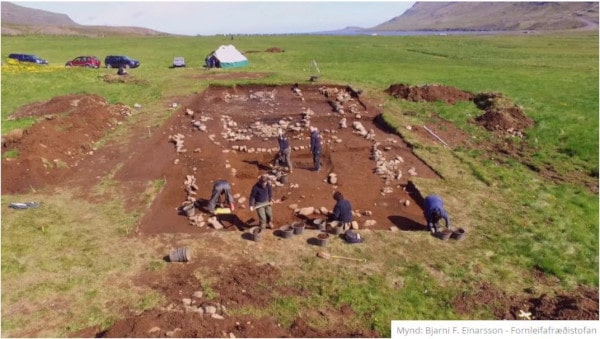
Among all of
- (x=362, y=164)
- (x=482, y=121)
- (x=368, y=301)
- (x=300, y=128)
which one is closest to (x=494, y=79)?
(x=482, y=121)

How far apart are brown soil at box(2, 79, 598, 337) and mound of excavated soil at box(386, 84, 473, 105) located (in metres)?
0.37

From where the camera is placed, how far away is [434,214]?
40.5 feet

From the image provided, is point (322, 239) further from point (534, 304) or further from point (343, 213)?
point (534, 304)

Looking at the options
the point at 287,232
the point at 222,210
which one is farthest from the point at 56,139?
the point at 287,232

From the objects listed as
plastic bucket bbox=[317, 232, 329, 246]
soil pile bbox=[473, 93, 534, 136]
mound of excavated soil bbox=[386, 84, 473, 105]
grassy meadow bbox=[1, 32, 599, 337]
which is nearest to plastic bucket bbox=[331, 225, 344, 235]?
plastic bucket bbox=[317, 232, 329, 246]

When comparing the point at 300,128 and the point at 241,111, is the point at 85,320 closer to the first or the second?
the point at 300,128

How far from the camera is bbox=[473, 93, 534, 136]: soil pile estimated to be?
75.3 feet

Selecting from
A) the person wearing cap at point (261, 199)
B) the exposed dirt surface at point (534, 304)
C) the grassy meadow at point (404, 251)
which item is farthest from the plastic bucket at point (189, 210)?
the exposed dirt surface at point (534, 304)

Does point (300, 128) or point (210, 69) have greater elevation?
point (210, 69)

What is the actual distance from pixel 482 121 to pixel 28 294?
926 inches

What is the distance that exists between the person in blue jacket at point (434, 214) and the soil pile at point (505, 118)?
1290 centimetres

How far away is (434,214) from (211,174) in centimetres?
912

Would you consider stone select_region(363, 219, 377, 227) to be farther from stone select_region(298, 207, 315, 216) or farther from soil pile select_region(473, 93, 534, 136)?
soil pile select_region(473, 93, 534, 136)

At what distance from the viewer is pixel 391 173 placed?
55.6 ft
